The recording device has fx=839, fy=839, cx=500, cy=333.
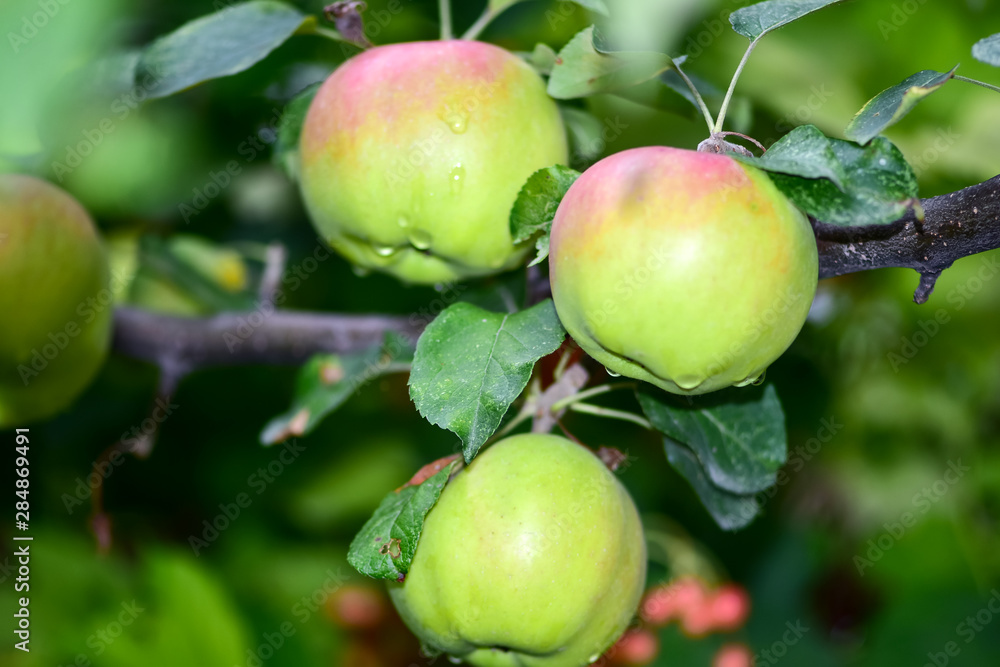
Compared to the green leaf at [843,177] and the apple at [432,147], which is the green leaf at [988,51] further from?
the apple at [432,147]

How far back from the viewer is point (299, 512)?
1.67 meters

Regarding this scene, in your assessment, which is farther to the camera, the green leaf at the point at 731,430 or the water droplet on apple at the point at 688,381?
the green leaf at the point at 731,430

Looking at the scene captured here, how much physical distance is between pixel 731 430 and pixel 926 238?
9.7 inches

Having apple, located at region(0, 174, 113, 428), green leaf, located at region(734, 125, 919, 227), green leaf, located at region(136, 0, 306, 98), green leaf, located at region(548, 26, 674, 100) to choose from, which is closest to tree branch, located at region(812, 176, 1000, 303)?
green leaf, located at region(734, 125, 919, 227)

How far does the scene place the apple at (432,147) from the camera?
2.28 ft

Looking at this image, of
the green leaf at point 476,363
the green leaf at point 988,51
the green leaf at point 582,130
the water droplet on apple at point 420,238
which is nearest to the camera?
the green leaf at point 988,51

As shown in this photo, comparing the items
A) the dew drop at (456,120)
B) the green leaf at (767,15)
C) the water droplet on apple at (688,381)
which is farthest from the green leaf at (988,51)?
the dew drop at (456,120)

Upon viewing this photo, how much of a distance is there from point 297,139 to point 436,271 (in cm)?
23

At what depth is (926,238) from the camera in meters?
0.62

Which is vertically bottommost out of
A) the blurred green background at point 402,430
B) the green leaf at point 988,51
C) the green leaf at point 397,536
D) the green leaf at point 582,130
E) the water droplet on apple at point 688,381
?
the blurred green background at point 402,430

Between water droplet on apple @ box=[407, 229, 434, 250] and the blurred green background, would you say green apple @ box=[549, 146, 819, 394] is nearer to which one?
water droplet on apple @ box=[407, 229, 434, 250]

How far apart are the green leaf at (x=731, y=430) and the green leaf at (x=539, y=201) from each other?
7.4 inches

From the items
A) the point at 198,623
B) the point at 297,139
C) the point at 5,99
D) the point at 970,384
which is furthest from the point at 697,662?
the point at 5,99

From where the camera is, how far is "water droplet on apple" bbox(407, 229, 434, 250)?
729 mm
